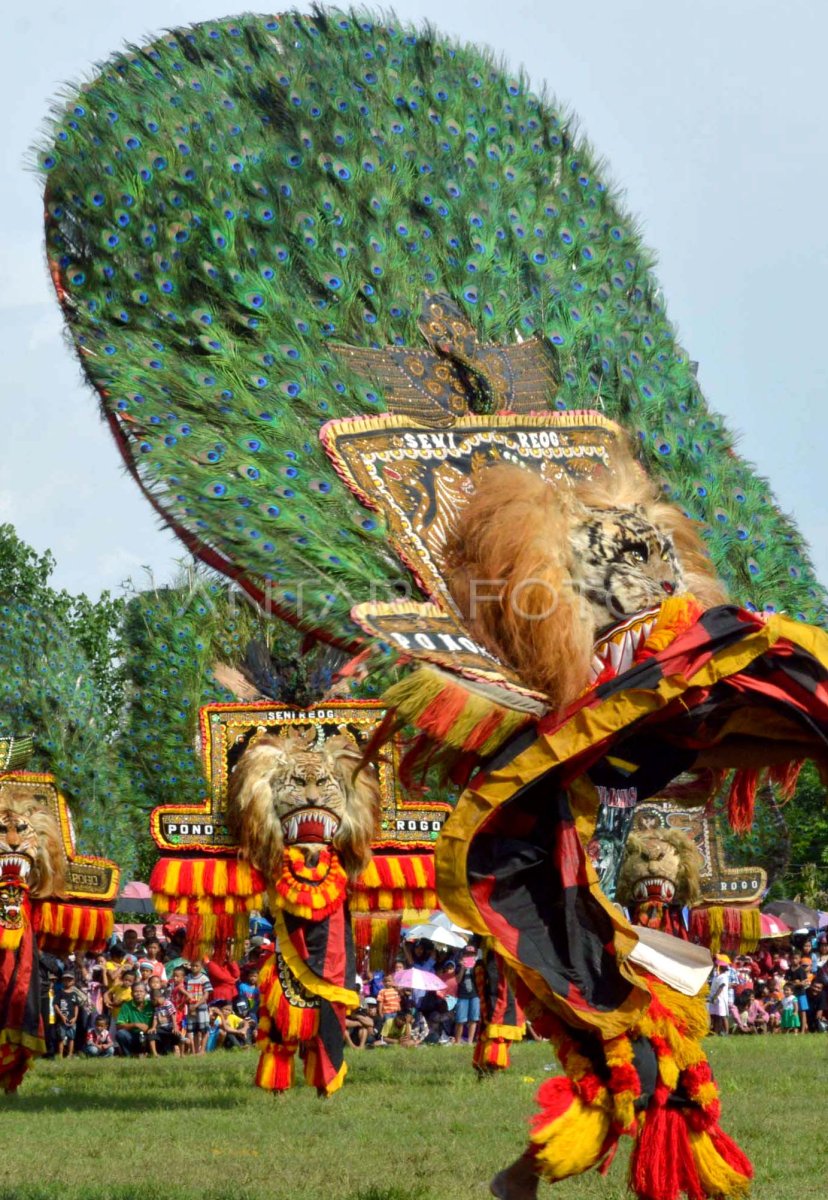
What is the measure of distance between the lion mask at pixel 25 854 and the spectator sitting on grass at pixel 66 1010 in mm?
4617

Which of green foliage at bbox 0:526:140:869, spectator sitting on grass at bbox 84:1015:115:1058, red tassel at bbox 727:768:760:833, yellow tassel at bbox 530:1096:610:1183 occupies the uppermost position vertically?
green foliage at bbox 0:526:140:869

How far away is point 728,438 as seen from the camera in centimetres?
1158

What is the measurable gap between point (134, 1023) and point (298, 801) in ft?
20.4

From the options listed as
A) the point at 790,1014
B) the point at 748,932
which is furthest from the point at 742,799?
the point at 790,1014

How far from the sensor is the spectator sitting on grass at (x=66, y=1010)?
15.0 metres

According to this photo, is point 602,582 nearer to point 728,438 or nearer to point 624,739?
point 624,739

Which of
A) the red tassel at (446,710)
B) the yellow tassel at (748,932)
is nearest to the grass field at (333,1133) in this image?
the yellow tassel at (748,932)

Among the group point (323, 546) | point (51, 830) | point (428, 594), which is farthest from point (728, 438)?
point (428, 594)

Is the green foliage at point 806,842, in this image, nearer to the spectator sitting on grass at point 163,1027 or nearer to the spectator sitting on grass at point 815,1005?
the spectator sitting on grass at point 815,1005

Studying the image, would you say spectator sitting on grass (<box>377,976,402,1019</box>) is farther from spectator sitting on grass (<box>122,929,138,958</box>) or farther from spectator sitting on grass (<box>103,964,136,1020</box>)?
spectator sitting on grass (<box>122,929,138,958</box>)

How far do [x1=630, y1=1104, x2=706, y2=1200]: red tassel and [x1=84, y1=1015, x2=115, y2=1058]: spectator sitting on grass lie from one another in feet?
36.1

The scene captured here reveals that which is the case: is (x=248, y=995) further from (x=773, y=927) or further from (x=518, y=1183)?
(x=518, y=1183)

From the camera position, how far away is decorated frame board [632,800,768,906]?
36.6 feet

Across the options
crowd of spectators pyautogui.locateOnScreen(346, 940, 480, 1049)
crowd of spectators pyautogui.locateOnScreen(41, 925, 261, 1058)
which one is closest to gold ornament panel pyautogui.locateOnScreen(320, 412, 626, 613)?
crowd of spectators pyautogui.locateOnScreen(41, 925, 261, 1058)
